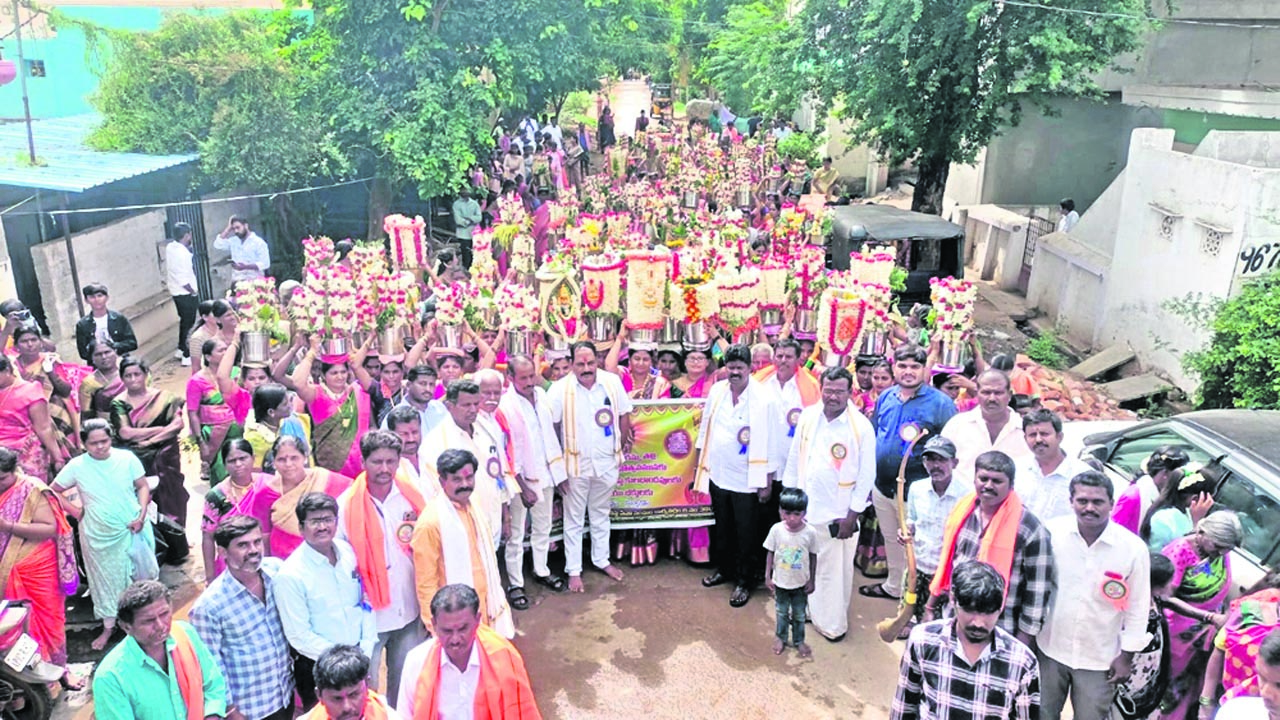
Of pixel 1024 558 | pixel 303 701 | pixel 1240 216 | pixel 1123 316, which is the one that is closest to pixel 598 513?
pixel 303 701

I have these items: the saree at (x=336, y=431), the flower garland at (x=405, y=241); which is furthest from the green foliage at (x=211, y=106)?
the saree at (x=336, y=431)

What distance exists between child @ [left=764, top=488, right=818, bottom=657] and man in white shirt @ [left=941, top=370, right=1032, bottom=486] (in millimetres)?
927

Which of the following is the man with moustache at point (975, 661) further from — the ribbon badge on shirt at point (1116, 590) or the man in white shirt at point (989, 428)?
the man in white shirt at point (989, 428)

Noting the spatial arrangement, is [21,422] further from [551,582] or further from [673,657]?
[673,657]

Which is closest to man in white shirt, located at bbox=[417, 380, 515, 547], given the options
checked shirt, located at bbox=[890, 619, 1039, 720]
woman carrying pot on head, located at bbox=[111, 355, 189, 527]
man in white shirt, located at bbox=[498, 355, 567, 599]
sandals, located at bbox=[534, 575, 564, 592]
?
man in white shirt, located at bbox=[498, 355, 567, 599]

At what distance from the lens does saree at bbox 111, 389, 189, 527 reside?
6.40 meters

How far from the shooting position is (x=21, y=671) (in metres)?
4.89

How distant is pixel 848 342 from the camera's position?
22.1 ft

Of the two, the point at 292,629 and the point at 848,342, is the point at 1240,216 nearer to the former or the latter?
the point at 848,342

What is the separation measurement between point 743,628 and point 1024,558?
232cm

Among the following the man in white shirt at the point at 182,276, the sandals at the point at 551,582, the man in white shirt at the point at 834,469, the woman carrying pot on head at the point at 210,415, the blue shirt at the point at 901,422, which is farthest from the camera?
the man in white shirt at the point at 182,276

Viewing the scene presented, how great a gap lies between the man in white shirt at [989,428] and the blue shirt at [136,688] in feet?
13.2

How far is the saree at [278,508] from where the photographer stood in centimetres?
479

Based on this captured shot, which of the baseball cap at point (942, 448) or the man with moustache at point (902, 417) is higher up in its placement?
the baseball cap at point (942, 448)
